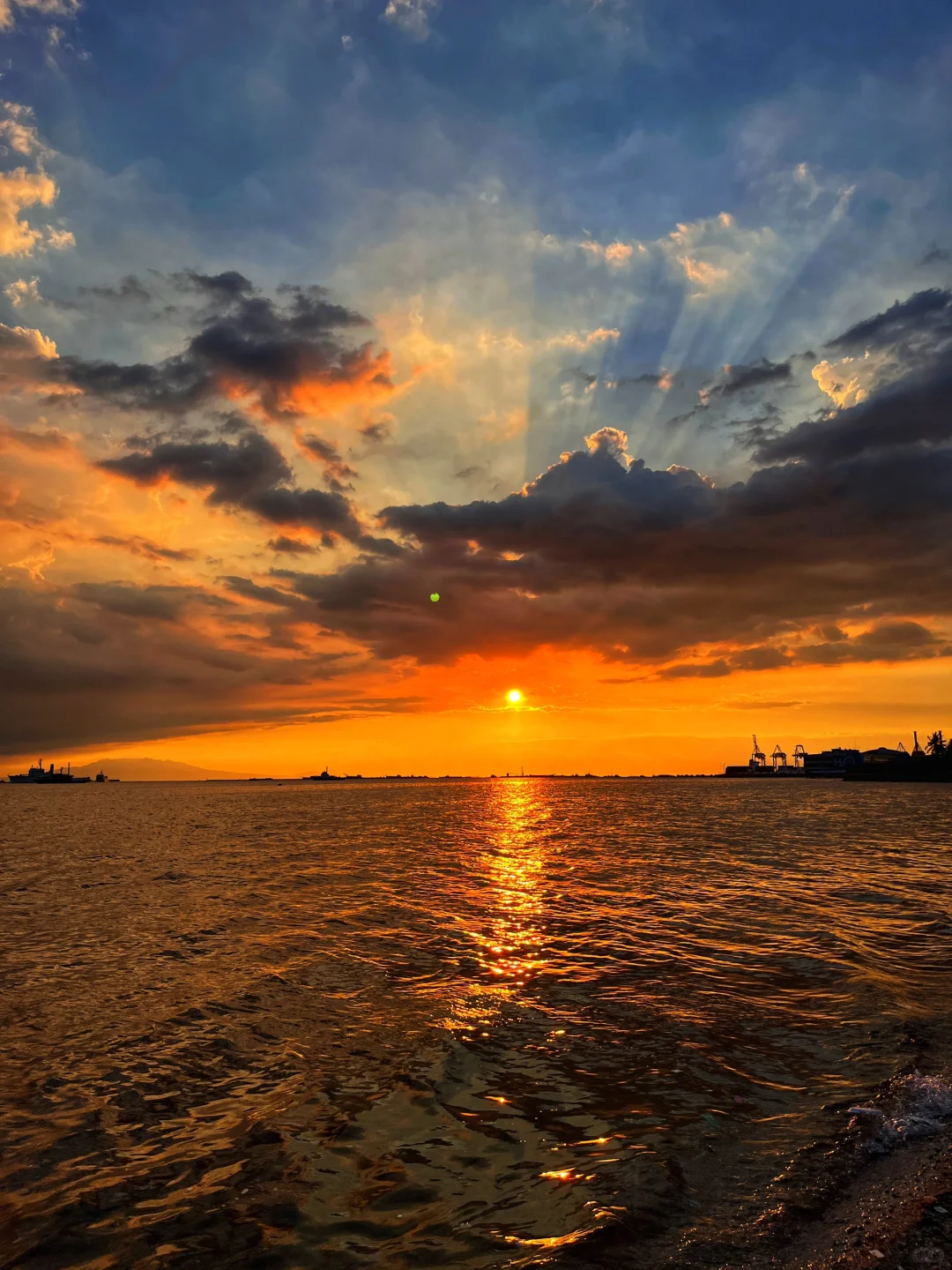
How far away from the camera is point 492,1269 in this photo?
630 centimetres

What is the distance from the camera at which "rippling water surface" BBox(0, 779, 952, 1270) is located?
23.6 ft

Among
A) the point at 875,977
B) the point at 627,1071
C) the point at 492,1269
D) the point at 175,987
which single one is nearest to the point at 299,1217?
the point at 492,1269

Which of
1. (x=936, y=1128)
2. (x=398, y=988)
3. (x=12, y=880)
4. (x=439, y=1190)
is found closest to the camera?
(x=439, y=1190)

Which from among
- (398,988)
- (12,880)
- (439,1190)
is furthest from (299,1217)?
(12,880)

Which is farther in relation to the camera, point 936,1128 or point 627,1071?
point 627,1071

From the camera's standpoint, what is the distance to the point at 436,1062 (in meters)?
11.4

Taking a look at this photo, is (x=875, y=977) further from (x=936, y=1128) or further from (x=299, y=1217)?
(x=299, y=1217)

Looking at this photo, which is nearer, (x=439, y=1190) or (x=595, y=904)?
(x=439, y=1190)

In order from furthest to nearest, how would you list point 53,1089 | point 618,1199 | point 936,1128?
point 53,1089
point 936,1128
point 618,1199

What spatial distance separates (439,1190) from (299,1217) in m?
1.55

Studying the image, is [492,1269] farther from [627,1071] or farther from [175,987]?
[175,987]

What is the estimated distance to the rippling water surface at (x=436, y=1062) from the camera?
718 cm

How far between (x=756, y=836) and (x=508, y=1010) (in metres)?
45.9

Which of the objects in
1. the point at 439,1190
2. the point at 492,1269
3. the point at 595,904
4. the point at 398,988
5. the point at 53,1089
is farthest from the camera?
the point at 595,904
